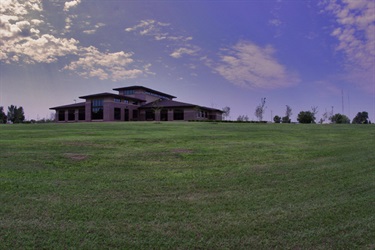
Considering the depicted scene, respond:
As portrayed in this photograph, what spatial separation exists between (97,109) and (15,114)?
39845 millimetres

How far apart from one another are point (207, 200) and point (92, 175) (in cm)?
350

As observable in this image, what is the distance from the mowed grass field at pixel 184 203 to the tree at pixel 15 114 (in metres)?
82.7

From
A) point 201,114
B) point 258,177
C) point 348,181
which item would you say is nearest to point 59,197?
point 258,177

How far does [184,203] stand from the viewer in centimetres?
528

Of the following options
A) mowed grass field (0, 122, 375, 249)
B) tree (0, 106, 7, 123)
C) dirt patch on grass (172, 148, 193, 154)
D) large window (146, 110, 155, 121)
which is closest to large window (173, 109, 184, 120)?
large window (146, 110, 155, 121)

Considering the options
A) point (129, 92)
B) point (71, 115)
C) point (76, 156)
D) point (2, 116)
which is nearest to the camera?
point (76, 156)

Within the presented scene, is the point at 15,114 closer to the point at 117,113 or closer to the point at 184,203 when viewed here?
the point at 117,113

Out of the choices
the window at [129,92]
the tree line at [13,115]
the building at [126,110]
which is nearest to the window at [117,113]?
the building at [126,110]

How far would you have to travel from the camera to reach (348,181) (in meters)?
6.87

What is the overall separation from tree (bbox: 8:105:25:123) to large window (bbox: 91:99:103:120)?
3444cm

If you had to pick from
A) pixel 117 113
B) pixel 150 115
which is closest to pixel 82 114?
pixel 117 113

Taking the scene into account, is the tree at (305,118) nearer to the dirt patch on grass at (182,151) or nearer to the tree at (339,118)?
the tree at (339,118)

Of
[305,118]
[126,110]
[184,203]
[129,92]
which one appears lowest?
[184,203]

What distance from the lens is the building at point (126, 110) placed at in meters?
57.4
